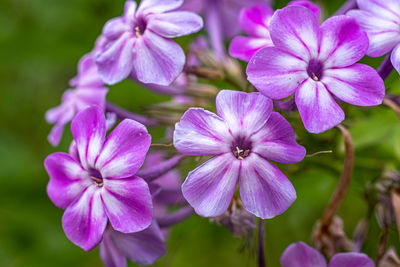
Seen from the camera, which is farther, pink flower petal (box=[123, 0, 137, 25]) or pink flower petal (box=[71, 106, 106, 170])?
pink flower petal (box=[123, 0, 137, 25])

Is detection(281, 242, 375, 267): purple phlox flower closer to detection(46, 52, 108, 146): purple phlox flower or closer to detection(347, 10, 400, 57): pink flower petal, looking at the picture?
detection(347, 10, 400, 57): pink flower petal

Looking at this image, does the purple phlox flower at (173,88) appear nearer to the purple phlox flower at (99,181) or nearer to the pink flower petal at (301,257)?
the purple phlox flower at (99,181)

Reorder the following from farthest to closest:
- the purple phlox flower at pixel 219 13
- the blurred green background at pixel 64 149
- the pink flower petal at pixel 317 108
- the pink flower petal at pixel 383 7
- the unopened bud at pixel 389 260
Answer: the purple phlox flower at pixel 219 13
the blurred green background at pixel 64 149
the unopened bud at pixel 389 260
the pink flower petal at pixel 383 7
the pink flower petal at pixel 317 108

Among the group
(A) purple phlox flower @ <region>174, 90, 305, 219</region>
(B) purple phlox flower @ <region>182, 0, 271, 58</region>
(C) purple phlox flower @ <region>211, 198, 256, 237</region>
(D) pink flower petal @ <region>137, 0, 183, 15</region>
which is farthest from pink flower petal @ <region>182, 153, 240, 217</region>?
(B) purple phlox flower @ <region>182, 0, 271, 58</region>

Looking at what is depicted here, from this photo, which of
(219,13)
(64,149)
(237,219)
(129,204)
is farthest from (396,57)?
(64,149)

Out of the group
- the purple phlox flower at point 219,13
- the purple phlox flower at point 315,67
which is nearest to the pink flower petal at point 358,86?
the purple phlox flower at point 315,67
